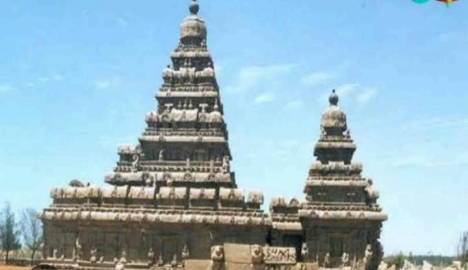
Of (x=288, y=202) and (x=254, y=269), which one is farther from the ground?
(x=288, y=202)

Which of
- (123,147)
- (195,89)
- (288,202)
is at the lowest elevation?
(288,202)

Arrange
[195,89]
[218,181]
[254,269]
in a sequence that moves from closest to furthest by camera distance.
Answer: [254,269] < [218,181] < [195,89]

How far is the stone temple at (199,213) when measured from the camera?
182 feet

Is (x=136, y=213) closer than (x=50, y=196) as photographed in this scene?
Yes

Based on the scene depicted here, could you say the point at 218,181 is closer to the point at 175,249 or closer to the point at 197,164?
the point at 197,164

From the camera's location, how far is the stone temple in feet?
182

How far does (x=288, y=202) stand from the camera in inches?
2318

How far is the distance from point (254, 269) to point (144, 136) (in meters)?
34.1

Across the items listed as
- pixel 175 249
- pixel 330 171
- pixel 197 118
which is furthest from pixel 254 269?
pixel 197 118

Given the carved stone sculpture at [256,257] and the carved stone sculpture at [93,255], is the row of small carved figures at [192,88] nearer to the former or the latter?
the carved stone sculpture at [93,255]

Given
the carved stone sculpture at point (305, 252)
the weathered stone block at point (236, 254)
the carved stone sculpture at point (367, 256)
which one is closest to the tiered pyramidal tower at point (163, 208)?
the carved stone sculpture at point (305, 252)

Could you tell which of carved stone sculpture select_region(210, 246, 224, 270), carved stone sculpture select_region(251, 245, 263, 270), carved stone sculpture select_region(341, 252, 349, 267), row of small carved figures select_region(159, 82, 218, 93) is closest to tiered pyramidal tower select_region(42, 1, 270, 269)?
row of small carved figures select_region(159, 82, 218, 93)

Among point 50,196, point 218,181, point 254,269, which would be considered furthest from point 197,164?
point 254,269

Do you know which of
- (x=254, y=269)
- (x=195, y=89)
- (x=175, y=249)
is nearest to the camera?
(x=254, y=269)
